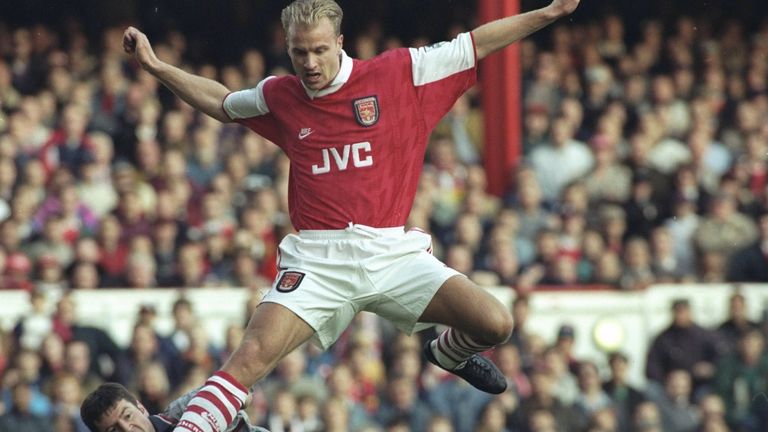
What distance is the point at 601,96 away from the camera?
14.9m

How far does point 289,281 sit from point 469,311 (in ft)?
2.50

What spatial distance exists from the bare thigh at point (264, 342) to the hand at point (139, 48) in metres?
1.17

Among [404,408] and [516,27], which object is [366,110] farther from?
[404,408]

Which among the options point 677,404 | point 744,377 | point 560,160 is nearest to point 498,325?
point 677,404

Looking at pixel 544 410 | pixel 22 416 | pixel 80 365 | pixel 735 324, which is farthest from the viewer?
pixel 735 324

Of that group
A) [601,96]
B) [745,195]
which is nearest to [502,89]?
[601,96]

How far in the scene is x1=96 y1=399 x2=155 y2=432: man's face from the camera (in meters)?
6.62

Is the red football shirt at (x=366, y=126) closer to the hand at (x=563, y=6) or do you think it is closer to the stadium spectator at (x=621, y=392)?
the hand at (x=563, y=6)

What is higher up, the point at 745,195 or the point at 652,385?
the point at 745,195

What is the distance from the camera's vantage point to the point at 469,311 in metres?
7.06

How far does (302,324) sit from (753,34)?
10.8 meters

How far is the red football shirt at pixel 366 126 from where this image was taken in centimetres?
715

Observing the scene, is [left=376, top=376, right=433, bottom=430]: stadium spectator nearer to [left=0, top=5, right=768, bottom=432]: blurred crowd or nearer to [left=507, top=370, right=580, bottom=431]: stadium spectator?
[left=0, top=5, right=768, bottom=432]: blurred crowd

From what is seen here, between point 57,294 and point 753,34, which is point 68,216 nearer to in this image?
point 57,294
